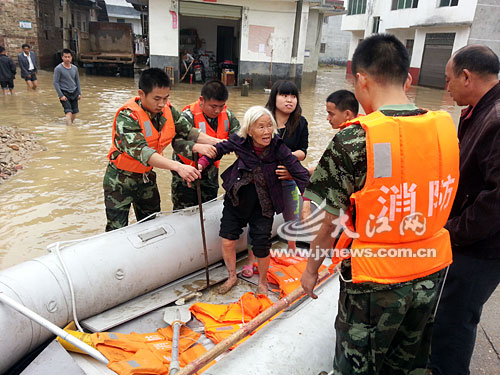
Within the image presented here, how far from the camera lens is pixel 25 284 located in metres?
2.03

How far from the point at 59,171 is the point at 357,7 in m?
24.6

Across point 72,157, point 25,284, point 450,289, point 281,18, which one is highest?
point 281,18

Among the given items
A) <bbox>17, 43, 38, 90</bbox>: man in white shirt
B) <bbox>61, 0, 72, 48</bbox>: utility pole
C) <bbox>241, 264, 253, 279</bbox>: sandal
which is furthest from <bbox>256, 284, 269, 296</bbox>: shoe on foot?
<bbox>61, 0, 72, 48</bbox>: utility pole

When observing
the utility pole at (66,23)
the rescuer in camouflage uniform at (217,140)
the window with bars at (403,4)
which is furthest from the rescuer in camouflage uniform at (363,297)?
the window with bars at (403,4)

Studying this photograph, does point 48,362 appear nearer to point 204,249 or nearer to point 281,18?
point 204,249

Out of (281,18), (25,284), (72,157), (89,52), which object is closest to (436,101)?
(281,18)

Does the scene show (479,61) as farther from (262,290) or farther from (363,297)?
(262,290)

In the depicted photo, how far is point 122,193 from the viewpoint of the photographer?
279 cm

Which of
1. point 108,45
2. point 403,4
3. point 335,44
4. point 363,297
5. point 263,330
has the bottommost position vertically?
point 263,330

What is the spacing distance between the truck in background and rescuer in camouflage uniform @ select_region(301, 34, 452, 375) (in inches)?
→ 628

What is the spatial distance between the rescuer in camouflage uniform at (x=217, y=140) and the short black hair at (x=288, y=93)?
0.36m

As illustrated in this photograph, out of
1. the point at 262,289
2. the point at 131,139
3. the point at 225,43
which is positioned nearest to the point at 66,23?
the point at 225,43

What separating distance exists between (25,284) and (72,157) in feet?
15.2

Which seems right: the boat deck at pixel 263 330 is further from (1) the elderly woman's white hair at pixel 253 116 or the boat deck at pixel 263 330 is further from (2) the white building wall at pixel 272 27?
(2) the white building wall at pixel 272 27
